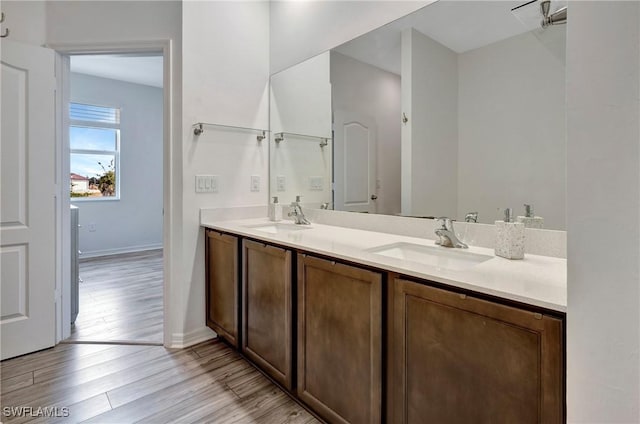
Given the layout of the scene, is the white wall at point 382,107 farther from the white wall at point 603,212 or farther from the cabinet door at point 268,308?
the white wall at point 603,212

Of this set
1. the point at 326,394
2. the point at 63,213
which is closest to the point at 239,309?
the point at 326,394

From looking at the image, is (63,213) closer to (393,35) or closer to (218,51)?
(218,51)

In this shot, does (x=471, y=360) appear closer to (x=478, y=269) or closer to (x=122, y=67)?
(x=478, y=269)

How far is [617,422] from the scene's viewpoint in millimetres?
646

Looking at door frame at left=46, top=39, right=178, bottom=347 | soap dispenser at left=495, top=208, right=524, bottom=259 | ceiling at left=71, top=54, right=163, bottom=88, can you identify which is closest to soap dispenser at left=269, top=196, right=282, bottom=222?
door frame at left=46, top=39, right=178, bottom=347

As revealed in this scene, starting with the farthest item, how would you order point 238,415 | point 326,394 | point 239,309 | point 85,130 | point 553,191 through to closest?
point 85,130, point 239,309, point 238,415, point 326,394, point 553,191

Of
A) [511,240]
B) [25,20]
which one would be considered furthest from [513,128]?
[25,20]

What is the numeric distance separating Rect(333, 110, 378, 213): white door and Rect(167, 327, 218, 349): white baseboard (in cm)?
127

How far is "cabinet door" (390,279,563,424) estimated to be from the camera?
76 cm

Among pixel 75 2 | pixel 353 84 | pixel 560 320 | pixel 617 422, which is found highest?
pixel 75 2

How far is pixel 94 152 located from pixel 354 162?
4555mm

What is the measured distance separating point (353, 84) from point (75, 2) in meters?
1.95

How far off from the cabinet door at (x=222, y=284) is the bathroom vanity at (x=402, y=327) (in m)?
0.09

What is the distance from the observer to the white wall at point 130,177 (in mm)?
4766
